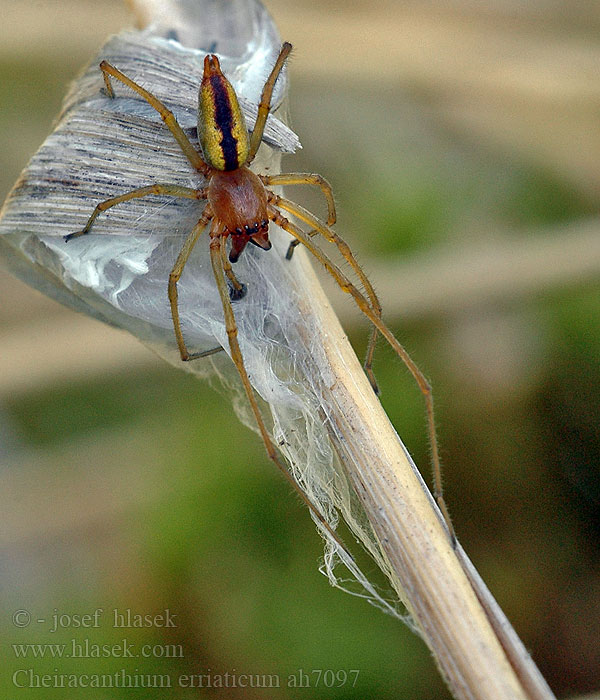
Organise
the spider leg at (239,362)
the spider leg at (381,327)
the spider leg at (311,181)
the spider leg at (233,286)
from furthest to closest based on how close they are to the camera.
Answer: the spider leg at (311,181) → the spider leg at (233,286) → the spider leg at (381,327) → the spider leg at (239,362)

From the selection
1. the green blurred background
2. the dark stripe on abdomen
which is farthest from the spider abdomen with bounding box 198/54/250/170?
the green blurred background

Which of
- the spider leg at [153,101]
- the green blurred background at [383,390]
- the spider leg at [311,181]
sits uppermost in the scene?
the spider leg at [153,101]

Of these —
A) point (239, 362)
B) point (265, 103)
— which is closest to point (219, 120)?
point (265, 103)

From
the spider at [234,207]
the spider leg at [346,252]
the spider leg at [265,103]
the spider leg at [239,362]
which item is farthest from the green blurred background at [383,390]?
the spider leg at [265,103]

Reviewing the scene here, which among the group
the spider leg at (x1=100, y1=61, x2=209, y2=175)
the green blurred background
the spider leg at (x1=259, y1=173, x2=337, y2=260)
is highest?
the spider leg at (x1=100, y1=61, x2=209, y2=175)

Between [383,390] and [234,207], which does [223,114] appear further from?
[383,390]

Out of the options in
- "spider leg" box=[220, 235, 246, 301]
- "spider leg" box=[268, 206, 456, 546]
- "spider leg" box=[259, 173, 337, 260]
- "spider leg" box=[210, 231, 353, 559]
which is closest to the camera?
"spider leg" box=[210, 231, 353, 559]

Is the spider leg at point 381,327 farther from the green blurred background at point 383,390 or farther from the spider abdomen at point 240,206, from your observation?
the green blurred background at point 383,390

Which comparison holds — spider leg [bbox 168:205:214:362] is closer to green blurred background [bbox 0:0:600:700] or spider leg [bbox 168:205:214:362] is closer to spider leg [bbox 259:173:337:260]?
spider leg [bbox 259:173:337:260]
